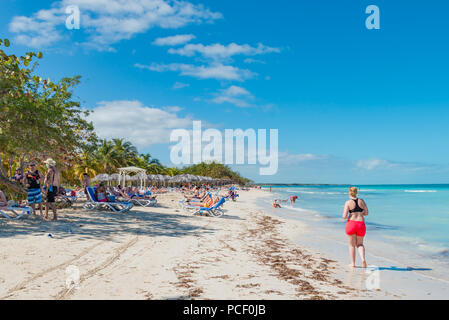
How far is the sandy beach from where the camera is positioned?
3902 mm

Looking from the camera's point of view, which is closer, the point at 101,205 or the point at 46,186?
the point at 46,186

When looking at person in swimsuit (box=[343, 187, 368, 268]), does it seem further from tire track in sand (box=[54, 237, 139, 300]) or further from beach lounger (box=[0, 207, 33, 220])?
beach lounger (box=[0, 207, 33, 220])

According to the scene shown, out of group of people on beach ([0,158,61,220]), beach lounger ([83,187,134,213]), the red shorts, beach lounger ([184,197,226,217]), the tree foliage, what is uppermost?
the tree foliage

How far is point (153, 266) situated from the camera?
5.03 meters

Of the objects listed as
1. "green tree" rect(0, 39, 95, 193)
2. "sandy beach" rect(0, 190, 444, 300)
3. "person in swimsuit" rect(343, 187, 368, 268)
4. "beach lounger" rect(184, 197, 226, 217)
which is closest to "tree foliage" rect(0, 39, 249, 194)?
"green tree" rect(0, 39, 95, 193)

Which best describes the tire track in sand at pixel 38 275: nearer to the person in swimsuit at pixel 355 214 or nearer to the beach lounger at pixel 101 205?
the person in swimsuit at pixel 355 214

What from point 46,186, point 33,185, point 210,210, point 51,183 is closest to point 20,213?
point 33,185

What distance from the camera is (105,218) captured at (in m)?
9.85

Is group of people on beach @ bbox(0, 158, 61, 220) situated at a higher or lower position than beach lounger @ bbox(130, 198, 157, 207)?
higher

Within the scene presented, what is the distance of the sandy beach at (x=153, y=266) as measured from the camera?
3.90 meters

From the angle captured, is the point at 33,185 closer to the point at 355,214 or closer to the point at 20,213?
the point at 20,213

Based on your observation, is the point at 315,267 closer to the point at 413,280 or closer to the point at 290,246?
the point at 413,280

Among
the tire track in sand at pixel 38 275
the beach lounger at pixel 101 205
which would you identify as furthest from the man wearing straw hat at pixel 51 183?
the tire track in sand at pixel 38 275
